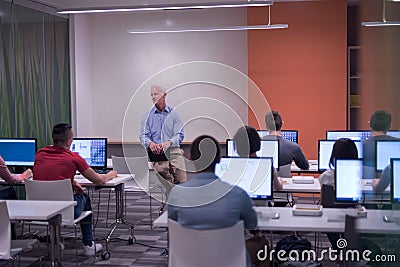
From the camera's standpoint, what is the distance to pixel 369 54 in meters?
0.61

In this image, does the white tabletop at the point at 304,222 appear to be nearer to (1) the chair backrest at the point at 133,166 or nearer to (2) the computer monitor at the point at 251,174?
(2) the computer monitor at the point at 251,174

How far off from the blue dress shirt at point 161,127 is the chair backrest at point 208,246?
2.96m

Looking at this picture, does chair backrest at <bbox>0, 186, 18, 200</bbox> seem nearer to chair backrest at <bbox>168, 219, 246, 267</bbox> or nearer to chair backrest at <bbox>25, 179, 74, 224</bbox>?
chair backrest at <bbox>25, 179, 74, 224</bbox>

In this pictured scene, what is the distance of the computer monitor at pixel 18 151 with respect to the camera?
5.24 meters

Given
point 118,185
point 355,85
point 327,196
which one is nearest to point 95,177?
point 118,185

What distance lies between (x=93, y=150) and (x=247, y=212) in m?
3.11

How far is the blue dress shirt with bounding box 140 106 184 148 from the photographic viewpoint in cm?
535

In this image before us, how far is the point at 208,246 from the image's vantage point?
7.30 ft

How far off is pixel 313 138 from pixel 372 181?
6287 mm

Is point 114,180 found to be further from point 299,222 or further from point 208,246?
point 208,246

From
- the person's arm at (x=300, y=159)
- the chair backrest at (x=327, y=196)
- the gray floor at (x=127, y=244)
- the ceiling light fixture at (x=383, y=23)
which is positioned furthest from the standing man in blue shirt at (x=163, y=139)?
the ceiling light fixture at (x=383, y=23)

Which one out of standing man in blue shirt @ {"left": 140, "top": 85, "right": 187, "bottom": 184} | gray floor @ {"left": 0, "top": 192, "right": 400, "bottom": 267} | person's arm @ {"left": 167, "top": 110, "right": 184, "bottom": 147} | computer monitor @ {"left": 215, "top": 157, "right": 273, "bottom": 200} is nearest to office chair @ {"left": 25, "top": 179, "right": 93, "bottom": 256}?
gray floor @ {"left": 0, "top": 192, "right": 400, "bottom": 267}

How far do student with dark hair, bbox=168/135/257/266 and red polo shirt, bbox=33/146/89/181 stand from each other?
1757 millimetres

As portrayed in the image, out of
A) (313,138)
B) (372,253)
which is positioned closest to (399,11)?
(372,253)
